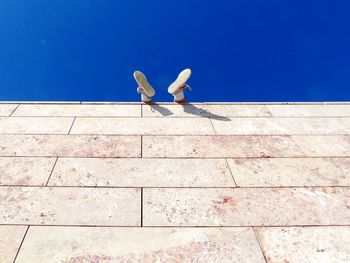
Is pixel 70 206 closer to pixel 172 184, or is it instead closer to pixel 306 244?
pixel 172 184

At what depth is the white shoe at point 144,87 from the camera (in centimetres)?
465

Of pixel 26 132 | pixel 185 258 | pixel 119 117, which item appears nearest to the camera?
pixel 185 258

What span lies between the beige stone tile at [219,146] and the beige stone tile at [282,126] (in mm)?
162

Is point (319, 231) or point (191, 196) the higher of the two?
point (191, 196)

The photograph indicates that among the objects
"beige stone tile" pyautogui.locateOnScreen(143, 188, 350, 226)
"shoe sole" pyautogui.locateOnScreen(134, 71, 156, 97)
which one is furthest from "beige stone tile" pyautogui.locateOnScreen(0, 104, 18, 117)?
"beige stone tile" pyautogui.locateOnScreen(143, 188, 350, 226)

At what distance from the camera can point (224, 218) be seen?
2734 mm

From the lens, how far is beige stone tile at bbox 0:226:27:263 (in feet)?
7.62

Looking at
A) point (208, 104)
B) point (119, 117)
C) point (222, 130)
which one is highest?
point (208, 104)

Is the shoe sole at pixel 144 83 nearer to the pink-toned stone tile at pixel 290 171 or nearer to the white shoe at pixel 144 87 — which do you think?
the white shoe at pixel 144 87

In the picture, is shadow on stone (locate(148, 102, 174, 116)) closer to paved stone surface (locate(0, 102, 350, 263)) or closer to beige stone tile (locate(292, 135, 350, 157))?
paved stone surface (locate(0, 102, 350, 263))

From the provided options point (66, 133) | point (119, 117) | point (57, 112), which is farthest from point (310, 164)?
point (57, 112)

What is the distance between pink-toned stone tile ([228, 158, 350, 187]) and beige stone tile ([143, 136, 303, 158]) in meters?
0.13

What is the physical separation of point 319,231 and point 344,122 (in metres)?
2.18

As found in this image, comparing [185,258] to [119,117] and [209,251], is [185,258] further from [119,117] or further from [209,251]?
[119,117]
